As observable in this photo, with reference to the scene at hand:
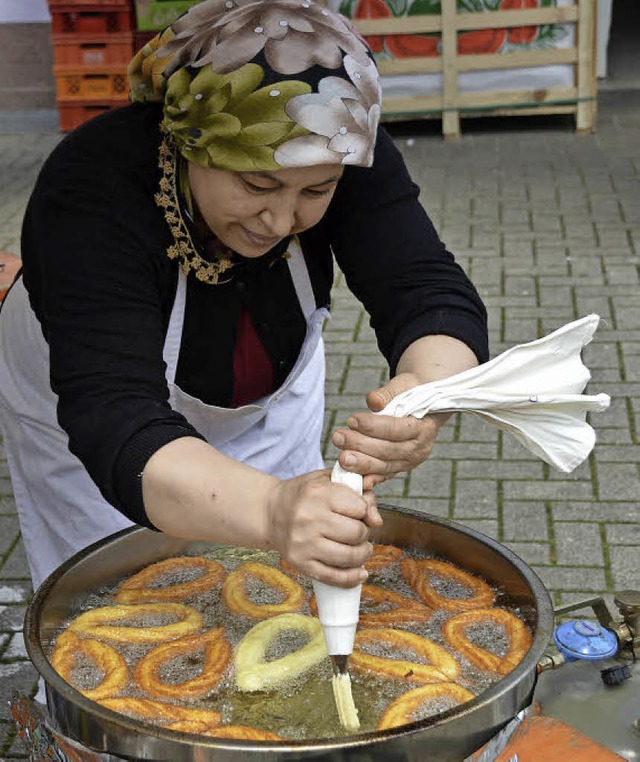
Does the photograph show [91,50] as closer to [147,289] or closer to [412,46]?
[412,46]

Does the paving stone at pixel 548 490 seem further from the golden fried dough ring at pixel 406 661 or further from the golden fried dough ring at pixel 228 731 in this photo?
the golden fried dough ring at pixel 228 731

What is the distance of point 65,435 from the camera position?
7.59ft

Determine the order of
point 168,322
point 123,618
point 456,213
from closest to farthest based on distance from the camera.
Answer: point 123,618 < point 168,322 < point 456,213

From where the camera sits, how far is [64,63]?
8383mm

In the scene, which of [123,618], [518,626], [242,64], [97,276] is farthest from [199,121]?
[518,626]

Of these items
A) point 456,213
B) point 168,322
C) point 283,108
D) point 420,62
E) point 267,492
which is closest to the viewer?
point 267,492

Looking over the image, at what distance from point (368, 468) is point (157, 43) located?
2.58 feet

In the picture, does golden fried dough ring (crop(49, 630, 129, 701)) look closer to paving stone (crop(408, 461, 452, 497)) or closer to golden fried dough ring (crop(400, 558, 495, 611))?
golden fried dough ring (crop(400, 558, 495, 611))

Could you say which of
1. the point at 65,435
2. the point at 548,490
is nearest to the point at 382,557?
the point at 65,435

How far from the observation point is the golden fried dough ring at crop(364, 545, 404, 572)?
1.90 metres

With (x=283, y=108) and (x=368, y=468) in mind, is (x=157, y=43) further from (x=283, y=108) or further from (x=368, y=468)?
(x=368, y=468)

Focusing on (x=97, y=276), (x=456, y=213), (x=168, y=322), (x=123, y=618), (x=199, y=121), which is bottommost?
(x=456, y=213)

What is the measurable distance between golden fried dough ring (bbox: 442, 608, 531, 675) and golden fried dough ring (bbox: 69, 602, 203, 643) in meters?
0.39

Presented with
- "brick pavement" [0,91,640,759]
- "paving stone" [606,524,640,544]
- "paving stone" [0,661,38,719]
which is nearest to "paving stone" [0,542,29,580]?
"brick pavement" [0,91,640,759]
